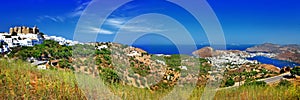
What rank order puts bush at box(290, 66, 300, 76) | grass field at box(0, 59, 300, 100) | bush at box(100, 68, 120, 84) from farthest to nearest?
1. bush at box(290, 66, 300, 76)
2. bush at box(100, 68, 120, 84)
3. grass field at box(0, 59, 300, 100)

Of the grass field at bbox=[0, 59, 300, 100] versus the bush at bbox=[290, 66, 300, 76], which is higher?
the grass field at bbox=[0, 59, 300, 100]

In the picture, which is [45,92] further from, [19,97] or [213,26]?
[213,26]

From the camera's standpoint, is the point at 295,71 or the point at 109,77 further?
the point at 295,71

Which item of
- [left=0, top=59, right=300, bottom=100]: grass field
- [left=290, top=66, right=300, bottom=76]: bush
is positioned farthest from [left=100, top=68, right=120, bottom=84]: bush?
[left=290, top=66, right=300, bottom=76]: bush

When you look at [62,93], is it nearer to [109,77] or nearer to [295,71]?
[109,77]

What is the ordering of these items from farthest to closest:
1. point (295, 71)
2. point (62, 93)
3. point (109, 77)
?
point (295, 71) → point (109, 77) → point (62, 93)

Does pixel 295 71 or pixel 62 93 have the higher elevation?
pixel 62 93

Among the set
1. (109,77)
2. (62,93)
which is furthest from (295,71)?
(62,93)

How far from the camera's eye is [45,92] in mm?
4277

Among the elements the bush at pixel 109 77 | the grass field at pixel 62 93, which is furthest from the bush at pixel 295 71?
the grass field at pixel 62 93

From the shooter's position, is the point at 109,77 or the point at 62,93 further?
the point at 109,77

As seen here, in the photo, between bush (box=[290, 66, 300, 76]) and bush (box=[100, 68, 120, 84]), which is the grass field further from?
bush (box=[290, 66, 300, 76])

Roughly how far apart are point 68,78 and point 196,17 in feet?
9.64

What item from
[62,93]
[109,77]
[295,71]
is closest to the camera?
[62,93]
